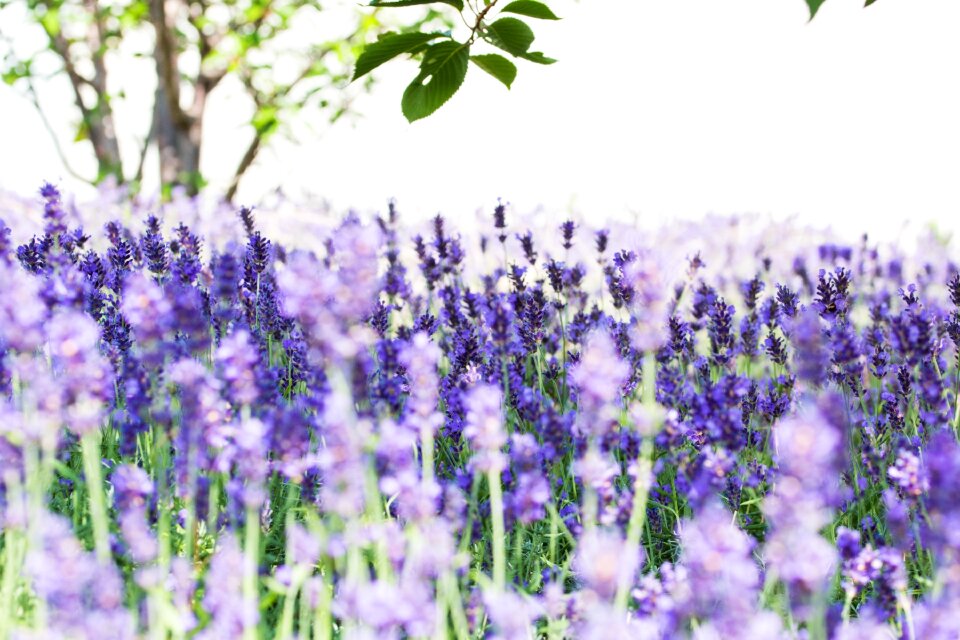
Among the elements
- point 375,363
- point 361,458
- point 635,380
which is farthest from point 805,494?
point 375,363

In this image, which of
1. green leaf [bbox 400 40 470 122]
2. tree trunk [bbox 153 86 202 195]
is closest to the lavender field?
green leaf [bbox 400 40 470 122]

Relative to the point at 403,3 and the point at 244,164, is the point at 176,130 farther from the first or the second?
the point at 403,3

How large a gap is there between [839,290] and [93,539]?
94.8 inches

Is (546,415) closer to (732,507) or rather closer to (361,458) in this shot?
(361,458)

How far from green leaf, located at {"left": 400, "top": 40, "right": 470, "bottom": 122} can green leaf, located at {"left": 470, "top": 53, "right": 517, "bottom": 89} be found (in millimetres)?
38

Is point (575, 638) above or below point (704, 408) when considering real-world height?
below

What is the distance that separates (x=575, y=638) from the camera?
2.07m

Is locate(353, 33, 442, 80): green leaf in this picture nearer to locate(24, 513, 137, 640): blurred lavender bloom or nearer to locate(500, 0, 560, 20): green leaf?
locate(500, 0, 560, 20): green leaf

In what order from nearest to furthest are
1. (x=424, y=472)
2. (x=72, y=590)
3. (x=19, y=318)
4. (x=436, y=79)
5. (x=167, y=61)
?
(x=72, y=590)
(x=19, y=318)
(x=424, y=472)
(x=436, y=79)
(x=167, y=61)

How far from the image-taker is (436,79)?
7.51 ft

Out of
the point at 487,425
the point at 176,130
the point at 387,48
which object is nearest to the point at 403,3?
the point at 387,48

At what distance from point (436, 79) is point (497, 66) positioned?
0.15m

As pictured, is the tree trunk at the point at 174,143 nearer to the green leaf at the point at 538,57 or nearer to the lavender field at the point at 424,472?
the lavender field at the point at 424,472

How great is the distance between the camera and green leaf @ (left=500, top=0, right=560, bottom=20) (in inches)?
86.8
